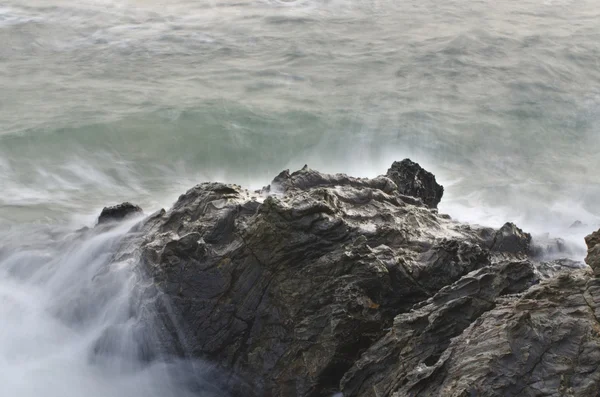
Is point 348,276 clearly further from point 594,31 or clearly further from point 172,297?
point 594,31

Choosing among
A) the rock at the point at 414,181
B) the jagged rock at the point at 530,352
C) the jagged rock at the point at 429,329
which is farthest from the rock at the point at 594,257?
the rock at the point at 414,181

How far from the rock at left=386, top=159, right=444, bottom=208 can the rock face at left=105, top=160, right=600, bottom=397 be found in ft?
5.32

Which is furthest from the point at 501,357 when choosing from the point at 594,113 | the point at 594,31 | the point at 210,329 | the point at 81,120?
the point at 594,31

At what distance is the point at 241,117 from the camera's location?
18891mm

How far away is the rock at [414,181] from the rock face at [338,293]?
1621 mm

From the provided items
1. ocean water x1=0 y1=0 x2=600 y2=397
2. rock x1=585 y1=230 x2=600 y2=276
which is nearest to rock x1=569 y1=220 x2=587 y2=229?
ocean water x1=0 y1=0 x2=600 y2=397

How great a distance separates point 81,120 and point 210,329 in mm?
11434

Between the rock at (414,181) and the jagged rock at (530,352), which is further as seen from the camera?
the rock at (414,181)

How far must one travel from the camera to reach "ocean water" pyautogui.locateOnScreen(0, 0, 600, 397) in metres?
9.71

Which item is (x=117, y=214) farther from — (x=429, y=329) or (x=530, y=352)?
(x=530, y=352)

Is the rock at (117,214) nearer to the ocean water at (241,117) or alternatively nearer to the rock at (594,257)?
the ocean water at (241,117)

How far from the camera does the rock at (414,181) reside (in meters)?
10.8

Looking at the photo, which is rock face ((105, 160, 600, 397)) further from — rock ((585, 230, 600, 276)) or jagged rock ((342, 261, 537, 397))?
rock ((585, 230, 600, 276))

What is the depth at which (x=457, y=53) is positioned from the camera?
2447cm
